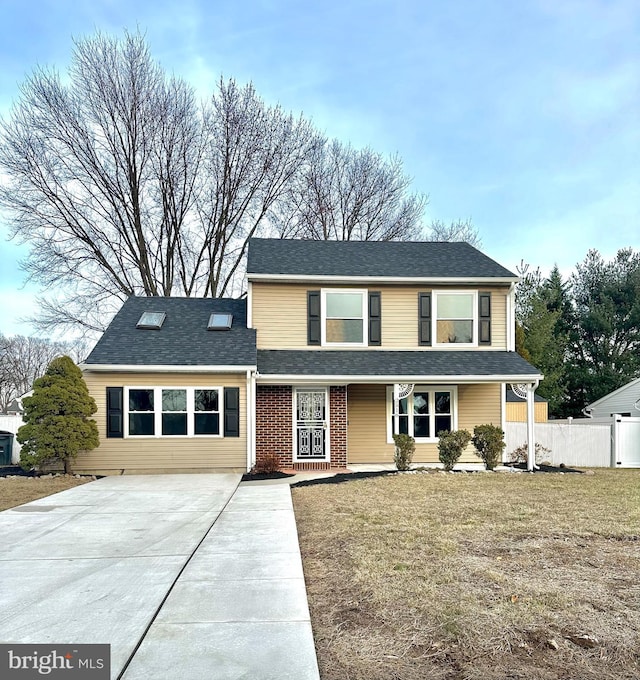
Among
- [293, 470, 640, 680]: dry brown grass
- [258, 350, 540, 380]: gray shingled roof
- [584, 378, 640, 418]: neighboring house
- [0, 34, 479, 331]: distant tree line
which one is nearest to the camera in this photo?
[293, 470, 640, 680]: dry brown grass

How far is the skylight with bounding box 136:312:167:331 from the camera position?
14.9 meters

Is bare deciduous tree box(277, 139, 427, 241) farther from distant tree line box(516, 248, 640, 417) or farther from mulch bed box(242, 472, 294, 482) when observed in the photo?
mulch bed box(242, 472, 294, 482)

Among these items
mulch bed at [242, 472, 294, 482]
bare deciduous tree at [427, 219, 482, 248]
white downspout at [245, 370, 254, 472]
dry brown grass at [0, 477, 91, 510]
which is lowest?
mulch bed at [242, 472, 294, 482]

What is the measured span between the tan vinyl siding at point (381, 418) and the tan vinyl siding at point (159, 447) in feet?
10.7

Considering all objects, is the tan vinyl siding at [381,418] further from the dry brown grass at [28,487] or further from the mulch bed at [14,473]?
the mulch bed at [14,473]

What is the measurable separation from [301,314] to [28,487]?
24.2ft

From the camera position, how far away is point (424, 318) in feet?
50.0

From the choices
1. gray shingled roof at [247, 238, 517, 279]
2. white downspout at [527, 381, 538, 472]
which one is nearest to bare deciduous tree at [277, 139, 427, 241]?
gray shingled roof at [247, 238, 517, 279]

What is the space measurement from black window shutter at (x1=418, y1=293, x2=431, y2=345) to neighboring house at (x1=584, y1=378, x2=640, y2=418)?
10.3m

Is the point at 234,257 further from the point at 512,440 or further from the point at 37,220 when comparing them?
the point at 512,440

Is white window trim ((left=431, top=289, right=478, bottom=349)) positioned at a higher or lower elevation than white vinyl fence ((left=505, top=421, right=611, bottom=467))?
higher

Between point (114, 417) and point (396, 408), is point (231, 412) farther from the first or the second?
point (396, 408)

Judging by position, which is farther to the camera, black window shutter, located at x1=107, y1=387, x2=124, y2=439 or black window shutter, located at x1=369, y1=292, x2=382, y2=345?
black window shutter, located at x1=369, y1=292, x2=382, y2=345

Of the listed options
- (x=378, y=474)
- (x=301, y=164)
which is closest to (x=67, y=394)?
(x=378, y=474)
